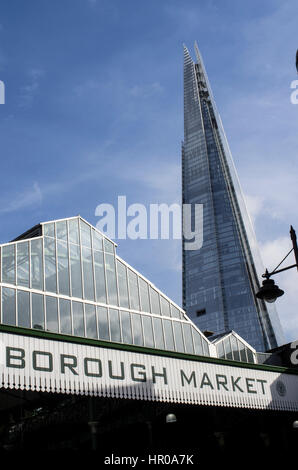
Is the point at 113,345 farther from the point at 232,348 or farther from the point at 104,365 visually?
the point at 232,348

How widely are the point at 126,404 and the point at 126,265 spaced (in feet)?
35.3

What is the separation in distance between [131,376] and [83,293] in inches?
460

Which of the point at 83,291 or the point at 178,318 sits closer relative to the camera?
the point at 83,291

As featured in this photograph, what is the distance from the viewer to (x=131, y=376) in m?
19.2

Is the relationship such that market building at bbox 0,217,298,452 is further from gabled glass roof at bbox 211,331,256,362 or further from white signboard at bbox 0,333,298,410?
gabled glass roof at bbox 211,331,256,362

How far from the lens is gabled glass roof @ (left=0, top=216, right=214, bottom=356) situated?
88.4 ft

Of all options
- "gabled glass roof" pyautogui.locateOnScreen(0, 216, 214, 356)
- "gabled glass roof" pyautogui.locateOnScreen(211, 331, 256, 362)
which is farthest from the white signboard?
"gabled glass roof" pyautogui.locateOnScreen(211, 331, 256, 362)

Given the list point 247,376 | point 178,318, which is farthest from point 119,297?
point 247,376

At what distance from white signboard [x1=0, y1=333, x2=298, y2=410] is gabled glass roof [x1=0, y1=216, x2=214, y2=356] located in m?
8.32

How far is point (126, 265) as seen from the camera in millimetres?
34031

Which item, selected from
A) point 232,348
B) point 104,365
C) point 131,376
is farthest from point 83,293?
point 232,348

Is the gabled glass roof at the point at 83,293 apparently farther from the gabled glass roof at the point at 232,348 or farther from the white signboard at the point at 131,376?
the white signboard at the point at 131,376

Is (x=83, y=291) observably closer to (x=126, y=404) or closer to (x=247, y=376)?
(x=126, y=404)
